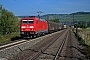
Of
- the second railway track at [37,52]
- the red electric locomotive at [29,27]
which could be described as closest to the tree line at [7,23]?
the red electric locomotive at [29,27]

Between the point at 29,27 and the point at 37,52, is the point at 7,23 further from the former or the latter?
the point at 37,52

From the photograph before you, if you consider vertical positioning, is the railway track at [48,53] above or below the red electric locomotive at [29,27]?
below

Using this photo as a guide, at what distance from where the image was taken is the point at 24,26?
27281 millimetres

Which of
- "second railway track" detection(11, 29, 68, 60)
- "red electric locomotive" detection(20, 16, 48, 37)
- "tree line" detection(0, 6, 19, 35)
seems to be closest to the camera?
"second railway track" detection(11, 29, 68, 60)

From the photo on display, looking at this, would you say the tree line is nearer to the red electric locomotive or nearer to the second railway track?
the red electric locomotive

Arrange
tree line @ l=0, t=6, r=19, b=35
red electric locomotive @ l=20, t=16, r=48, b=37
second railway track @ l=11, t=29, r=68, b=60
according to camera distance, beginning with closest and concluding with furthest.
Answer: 1. second railway track @ l=11, t=29, r=68, b=60
2. red electric locomotive @ l=20, t=16, r=48, b=37
3. tree line @ l=0, t=6, r=19, b=35

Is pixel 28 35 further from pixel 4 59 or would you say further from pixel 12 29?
pixel 12 29

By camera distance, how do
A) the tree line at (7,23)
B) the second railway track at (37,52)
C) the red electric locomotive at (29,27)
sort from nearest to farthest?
1. the second railway track at (37,52)
2. the red electric locomotive at (29,27)
3. the tree line at (7,23)

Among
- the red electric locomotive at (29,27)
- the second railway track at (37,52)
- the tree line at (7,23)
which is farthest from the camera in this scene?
the tree line at (7,23)

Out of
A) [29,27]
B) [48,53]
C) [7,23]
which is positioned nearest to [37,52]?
[48,53]

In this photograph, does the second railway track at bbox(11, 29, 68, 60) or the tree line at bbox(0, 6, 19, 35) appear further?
the tree line at bbox(0, 6, 19, 35)

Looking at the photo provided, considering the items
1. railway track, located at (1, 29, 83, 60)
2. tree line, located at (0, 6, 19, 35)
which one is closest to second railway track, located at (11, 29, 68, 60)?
railway track, located at (1, 29, 83, 60)

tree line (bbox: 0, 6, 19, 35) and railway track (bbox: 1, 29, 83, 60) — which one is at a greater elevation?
tree line (bbox: 0, 6, 19, 35)

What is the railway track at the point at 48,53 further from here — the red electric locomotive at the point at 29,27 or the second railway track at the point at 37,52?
the red electric locomotive at the point at 29,27
